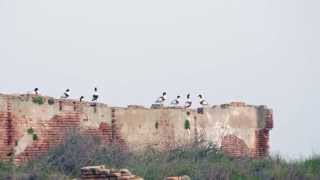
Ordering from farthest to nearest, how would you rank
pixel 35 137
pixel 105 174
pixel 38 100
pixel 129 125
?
pixel 129 125 → pixel 38 100 → pixel 35 137 → pixel 105 174

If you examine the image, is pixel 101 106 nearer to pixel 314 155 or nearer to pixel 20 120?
pixel 20 120

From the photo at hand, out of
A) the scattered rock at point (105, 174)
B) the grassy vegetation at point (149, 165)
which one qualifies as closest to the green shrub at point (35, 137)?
the grassy vegetation at point (149, 165)

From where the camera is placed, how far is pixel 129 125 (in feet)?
81.2

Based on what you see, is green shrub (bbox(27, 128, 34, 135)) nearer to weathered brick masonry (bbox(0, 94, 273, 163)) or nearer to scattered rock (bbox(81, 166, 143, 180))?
weathered brick masonry (bbox(0, 94, 273, 163))

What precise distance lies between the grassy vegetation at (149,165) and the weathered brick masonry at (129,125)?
47cm

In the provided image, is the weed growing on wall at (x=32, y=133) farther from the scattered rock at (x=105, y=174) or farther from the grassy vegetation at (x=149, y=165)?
the scattered rock at (x=105, y=174)

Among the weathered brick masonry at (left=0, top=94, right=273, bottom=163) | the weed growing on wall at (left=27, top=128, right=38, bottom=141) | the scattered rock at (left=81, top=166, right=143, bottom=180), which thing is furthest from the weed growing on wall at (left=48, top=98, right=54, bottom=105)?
the scattered rock at (left=81, top=166, right=143, bottom=180)

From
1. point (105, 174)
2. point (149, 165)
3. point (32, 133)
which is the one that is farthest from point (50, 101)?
point (105, 174)

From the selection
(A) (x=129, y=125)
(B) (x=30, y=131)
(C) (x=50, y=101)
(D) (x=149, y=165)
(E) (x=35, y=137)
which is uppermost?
(C) (x=50, y=101)

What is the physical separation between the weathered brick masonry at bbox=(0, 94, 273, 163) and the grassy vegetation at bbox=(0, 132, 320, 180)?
0.47m

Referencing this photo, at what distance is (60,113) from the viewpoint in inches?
896

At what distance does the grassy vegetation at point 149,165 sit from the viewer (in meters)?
20.7

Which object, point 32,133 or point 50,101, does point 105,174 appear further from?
point 50,101

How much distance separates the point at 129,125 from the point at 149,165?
3.24 metres
